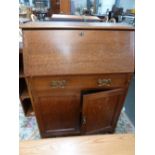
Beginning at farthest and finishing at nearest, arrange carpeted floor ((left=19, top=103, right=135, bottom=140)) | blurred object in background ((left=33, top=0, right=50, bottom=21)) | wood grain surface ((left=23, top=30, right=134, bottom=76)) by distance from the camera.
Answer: blurred object in background ((left=33, top=0, right=50, bottom=21)), carpeted floor ((left=19, top=103, right=135, bottom=140)), wood grain surface ((left=23, top=30, right=134, bottom=76))

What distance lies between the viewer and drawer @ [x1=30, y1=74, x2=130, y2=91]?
1.29 metres

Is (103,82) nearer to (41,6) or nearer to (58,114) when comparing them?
(58,114)

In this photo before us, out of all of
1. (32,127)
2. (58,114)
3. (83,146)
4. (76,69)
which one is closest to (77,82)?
(76,69)

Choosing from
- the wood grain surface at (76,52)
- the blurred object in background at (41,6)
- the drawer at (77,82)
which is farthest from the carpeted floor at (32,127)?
the blurred object in background at (41,6)

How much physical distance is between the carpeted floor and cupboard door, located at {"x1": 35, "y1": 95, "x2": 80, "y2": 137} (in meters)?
0.20

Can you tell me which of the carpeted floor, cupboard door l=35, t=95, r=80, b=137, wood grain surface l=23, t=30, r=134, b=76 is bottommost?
the carpeted floor

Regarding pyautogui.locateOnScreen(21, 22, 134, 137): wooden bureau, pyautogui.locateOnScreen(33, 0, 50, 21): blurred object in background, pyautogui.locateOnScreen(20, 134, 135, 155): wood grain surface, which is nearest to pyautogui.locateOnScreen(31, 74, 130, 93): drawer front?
pyautogui.locateOnScreen(21, 22, 134, 137): wooden bureau

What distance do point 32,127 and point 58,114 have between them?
0.51 metres

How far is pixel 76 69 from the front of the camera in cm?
125

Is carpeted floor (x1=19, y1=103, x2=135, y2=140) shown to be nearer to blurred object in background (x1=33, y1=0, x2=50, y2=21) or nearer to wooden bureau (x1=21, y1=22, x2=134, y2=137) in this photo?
wooden bureau (x1=21, y1=22, x2=134, y2=137)

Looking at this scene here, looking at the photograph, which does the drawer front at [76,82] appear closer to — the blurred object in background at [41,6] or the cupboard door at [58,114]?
the cupboard door at [58,114]

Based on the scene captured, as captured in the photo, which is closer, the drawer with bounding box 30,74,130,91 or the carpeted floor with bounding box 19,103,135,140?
the drawer with bounding box 30,74,130,91
